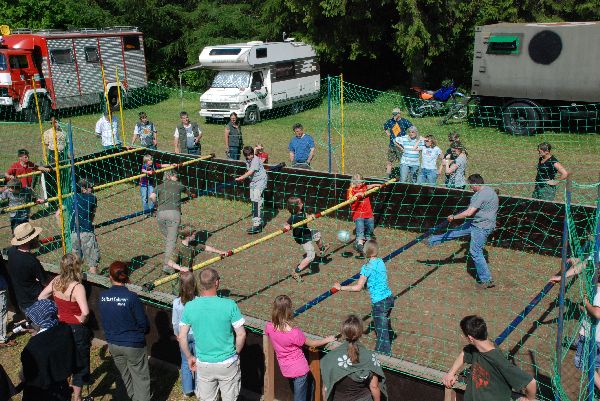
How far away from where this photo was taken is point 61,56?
75.8 ft

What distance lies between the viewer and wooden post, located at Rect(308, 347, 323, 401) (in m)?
5.68

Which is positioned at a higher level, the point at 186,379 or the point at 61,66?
the point at 61,66

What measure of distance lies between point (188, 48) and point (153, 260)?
20.8 m

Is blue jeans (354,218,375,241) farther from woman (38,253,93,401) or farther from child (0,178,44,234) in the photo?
child (0,178,44,234)

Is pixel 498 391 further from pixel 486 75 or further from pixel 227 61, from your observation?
pixel 227 61

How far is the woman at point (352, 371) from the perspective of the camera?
4.88 m

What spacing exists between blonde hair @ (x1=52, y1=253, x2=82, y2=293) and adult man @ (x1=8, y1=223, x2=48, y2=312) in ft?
3.47

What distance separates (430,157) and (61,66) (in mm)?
16612

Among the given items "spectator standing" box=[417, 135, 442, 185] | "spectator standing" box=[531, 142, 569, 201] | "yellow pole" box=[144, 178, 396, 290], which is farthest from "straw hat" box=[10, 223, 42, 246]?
"spectator standing" box=[531, 142, 569, 201]

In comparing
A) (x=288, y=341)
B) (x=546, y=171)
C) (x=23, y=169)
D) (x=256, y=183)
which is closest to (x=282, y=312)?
(x=288, y=341)

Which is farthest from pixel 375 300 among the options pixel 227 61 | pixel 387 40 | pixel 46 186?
pixel 387 40

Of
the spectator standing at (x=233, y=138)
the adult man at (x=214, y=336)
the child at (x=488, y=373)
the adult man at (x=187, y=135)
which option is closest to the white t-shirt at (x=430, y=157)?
the spectator standing at (x=233, y=138)

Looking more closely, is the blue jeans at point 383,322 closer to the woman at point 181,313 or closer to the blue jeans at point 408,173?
the woman at point 181,313

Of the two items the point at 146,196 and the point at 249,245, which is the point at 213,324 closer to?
the point at 249,245
